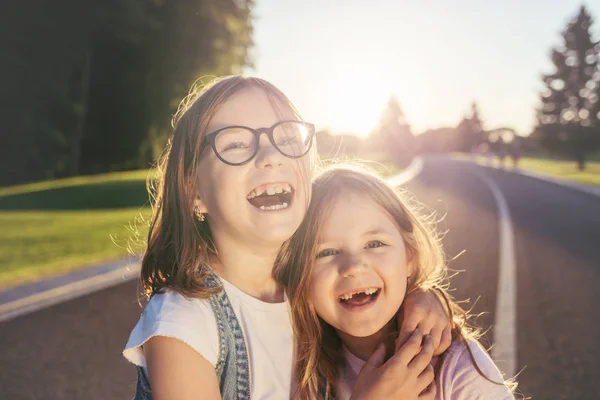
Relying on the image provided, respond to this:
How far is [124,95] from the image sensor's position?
34.0 m

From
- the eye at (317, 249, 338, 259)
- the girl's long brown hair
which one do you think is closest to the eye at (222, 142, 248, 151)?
the girl's long brown hair

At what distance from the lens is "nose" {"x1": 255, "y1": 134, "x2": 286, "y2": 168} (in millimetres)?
2225

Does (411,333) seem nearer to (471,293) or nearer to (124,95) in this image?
(471,293)

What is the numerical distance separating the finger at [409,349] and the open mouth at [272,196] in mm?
663

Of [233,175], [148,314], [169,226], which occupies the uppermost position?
[233,175]

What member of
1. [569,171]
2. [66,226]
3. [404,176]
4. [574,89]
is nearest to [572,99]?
[574,89]

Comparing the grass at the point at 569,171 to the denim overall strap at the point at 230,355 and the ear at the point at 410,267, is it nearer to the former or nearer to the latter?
the ear at the point at 410,267

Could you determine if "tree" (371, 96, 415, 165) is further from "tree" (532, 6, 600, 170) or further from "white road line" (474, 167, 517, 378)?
"white road line" (474, 167, 517, 378)

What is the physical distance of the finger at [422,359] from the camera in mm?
2100

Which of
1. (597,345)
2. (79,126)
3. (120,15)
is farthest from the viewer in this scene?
(79,126)

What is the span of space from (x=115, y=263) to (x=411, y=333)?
7.09m

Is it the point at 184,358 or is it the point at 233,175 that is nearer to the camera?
the point at 184,358

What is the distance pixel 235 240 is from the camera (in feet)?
7.68

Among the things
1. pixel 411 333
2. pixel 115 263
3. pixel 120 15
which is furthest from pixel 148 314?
pixel 120 15
